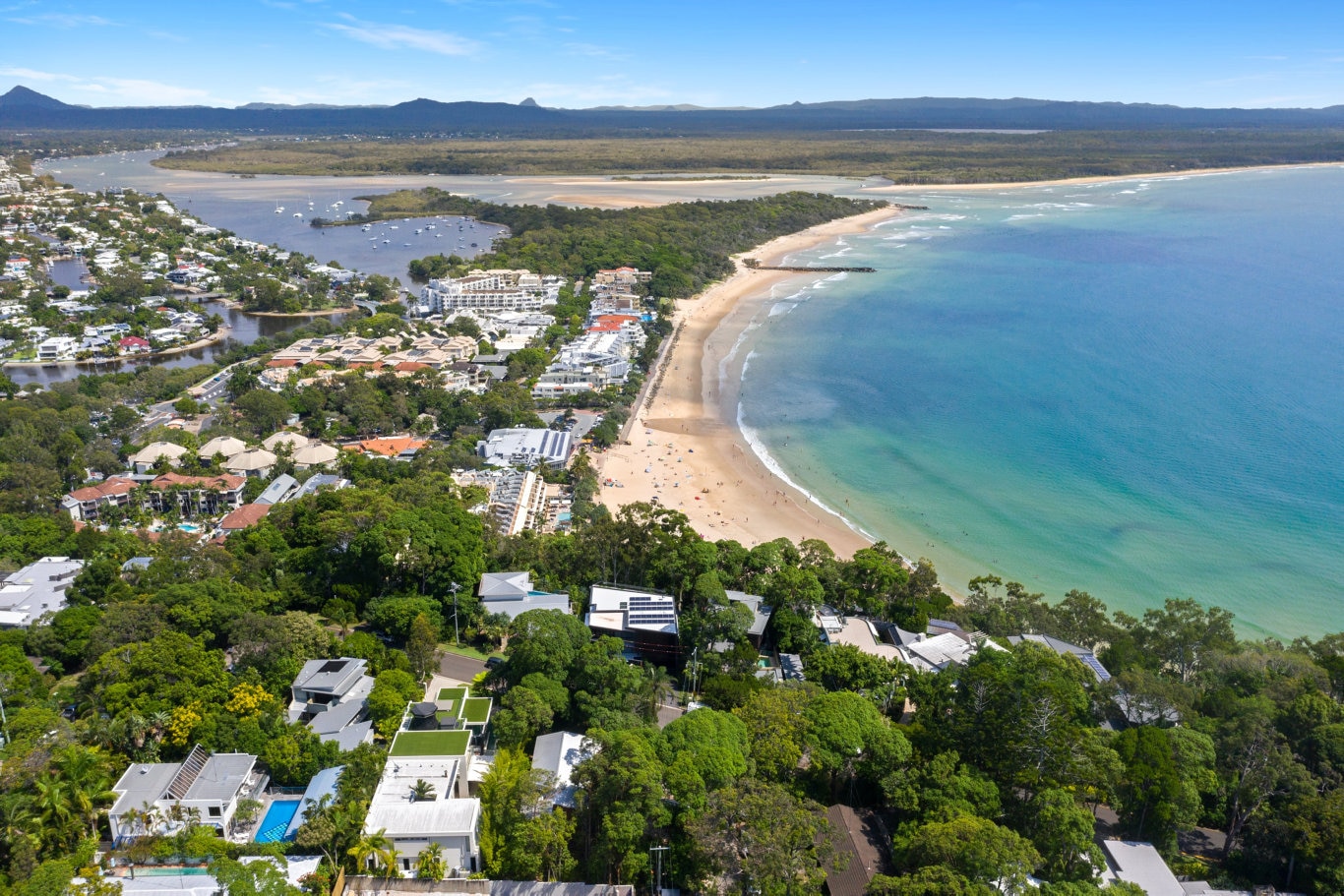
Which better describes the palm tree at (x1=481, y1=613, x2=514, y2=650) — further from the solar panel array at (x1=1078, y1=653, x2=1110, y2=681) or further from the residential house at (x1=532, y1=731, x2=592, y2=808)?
the solar panel array at (x1=1078, y1=653, x2=1110, y2=681)

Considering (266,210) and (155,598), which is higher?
(266,210)

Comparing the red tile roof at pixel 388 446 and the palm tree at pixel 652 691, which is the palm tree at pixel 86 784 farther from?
the red tile roof at pixel 388 446

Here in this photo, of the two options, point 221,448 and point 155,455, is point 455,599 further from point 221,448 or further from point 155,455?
point 155,455

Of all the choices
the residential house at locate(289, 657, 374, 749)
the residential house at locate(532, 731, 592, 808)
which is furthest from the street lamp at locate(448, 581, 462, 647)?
the residential house at locate(532, 731, 592, 808)

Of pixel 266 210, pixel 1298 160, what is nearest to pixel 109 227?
pixel 266 210

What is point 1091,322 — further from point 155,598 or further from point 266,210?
point 266,210
